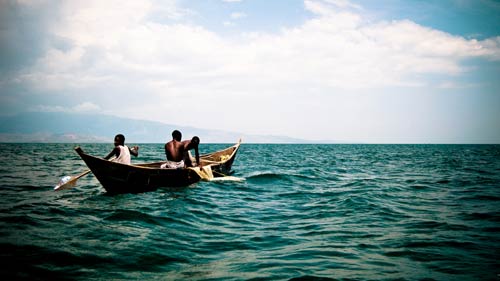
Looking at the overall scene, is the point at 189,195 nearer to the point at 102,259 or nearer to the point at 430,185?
the point at 102,259

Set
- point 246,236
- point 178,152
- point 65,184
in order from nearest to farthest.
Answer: point 246,236 < point 65,184 < point 178,152

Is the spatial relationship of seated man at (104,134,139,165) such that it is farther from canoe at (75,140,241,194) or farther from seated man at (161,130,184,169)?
seated man at (161,130,184,169)

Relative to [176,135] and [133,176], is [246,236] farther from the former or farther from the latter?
[176,135]

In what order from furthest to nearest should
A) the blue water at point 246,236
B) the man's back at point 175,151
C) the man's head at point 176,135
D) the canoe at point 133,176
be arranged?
the man's back at point 175,151
the man's head at point 176,135
the canoe at point 133,176
the blue water at point 246,236

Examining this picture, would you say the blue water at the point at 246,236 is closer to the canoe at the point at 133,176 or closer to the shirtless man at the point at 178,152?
the canoe at the point at 133,176

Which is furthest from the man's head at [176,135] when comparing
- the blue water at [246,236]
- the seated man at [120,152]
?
the blue water at [246,236]

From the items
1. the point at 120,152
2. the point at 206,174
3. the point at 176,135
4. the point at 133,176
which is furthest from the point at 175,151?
the point at 133,176

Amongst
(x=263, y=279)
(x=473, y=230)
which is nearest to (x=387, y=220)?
(x=473, y=230)

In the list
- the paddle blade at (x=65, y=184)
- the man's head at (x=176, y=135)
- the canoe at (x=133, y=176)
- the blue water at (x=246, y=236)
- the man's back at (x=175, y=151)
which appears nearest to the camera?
the blue water at (x=246, y=236)

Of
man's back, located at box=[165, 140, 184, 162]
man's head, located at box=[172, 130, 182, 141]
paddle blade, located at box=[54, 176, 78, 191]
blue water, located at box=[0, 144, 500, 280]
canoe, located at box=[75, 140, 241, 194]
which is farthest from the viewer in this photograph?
man's back, located at box=[165, 140, 184, 162]

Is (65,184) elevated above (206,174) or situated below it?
below

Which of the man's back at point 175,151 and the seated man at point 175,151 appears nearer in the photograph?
the seated man at point 175,151

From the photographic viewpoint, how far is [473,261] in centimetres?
475

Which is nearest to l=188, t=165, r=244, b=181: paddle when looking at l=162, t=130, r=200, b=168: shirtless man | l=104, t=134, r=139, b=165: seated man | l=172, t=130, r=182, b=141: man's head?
l=162, t=130, r=200, b=168: shirtless man
